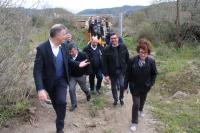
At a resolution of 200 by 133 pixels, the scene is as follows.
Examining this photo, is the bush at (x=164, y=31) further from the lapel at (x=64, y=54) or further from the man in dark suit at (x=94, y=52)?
the lapel at (x=64, y=54)

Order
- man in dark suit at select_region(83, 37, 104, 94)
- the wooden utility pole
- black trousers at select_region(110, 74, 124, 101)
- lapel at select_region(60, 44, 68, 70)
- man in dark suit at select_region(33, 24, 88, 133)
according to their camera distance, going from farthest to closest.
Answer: the wooden utility pole → man in dark suit at select_region(83, 37, 104, 94) → black trousers at select_region(110, 74, 124, 101) → lapel at select_region(60, 44, 68, 70) → man in dark suit at select_region(33, 24, 88, 133)

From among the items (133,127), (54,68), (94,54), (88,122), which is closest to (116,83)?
(94,54)

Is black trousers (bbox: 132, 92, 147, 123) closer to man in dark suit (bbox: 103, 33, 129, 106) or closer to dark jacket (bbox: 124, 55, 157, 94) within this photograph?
dark jacket (bbox: 124, 55, 157, 94)

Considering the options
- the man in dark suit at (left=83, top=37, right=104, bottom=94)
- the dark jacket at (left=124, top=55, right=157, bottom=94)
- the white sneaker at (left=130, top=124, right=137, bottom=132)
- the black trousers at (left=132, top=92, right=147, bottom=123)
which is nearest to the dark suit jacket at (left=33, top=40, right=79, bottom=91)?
the dark jacket at (left=124, top=55, right=157, bottom=94)

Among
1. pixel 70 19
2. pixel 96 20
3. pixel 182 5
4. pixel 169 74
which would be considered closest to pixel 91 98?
pixel 169 74

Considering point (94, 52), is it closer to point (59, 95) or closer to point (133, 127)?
point (133, 127)

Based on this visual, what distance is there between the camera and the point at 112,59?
9047mm

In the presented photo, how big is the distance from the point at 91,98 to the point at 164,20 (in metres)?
13.4

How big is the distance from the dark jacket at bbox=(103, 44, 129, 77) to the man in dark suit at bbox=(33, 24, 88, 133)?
2.38m

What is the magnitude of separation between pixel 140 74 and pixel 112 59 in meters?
Answer: 1.47

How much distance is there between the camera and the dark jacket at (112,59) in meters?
9.02

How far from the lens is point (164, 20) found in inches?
885

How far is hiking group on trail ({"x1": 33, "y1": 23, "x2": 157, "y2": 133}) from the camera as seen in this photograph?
6504 millimetres

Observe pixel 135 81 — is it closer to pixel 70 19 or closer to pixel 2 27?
pixel 2 27
